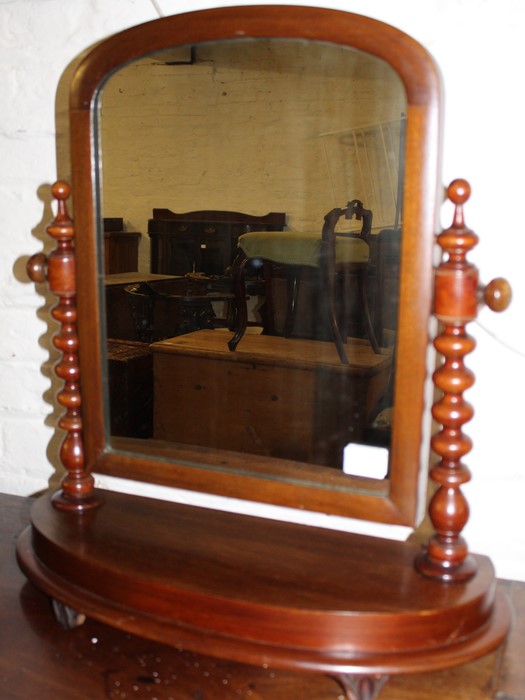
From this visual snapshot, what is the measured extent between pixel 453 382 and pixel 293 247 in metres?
0.22

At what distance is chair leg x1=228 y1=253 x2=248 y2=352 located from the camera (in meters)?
0.83

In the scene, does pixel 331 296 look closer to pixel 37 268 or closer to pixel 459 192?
pixel 459 192

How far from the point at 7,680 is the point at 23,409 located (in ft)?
1.42

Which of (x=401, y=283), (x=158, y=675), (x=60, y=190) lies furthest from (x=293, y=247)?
(x=158, y=675)

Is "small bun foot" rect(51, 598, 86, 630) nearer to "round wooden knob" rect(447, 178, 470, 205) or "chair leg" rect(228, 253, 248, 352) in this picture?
"chair leg" rect(228, 253, 248, 352)

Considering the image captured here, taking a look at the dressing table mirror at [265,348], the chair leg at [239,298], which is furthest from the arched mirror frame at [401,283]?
the chair leg at [239,298]

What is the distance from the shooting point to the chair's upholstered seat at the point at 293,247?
2.55ft

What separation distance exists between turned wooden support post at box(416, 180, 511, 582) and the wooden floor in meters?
0.09

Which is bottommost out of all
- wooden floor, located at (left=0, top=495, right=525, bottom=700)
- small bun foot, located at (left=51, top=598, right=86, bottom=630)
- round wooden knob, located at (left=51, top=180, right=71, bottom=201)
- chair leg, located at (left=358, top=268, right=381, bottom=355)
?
wooden floor, located at (left=0, top=495, right=525, bottom=700)

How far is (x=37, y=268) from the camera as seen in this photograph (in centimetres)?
84

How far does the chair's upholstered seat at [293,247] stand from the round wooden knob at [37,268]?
212 millimetres

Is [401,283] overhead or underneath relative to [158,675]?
overhead

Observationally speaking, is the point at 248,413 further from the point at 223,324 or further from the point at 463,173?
the point at 463,173

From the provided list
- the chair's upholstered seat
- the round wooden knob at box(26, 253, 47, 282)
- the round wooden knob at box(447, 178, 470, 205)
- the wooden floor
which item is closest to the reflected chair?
the chair's upholstered seat
